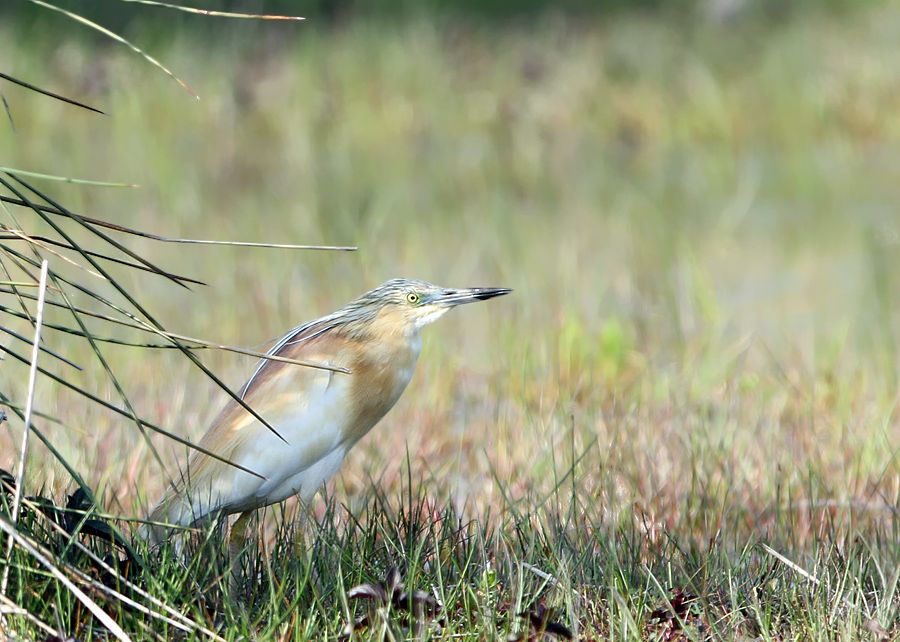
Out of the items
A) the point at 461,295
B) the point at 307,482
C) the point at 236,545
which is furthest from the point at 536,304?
the point at 236,545

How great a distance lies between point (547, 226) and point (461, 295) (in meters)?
5.44

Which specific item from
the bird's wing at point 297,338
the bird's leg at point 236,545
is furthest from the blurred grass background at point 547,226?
the bird's leg at point 236,545

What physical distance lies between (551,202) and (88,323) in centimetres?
394

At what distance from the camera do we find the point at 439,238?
8.41 metres

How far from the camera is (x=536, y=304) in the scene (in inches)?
270

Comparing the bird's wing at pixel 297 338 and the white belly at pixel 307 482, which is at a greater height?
the bird's wing at pixel 297 338

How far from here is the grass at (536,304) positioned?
2852 mm

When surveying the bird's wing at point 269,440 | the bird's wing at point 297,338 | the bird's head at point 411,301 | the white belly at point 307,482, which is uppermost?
the bird's head at point 411,301

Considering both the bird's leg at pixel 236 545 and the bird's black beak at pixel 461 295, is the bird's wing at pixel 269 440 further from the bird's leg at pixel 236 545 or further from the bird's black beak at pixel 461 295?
the bird's black beak at pixel 461 295

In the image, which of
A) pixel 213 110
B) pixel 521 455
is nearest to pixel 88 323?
pixel 521 455

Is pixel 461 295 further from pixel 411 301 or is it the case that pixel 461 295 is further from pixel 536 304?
pixel 536 304

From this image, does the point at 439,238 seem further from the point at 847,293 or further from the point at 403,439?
the point at 403,439

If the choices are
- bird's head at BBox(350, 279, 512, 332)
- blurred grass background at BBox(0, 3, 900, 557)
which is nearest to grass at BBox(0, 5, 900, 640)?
blurred grass background at BBox(0, 3, 900, 557)

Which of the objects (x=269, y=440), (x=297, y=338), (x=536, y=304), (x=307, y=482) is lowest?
(x=536, y=304)
